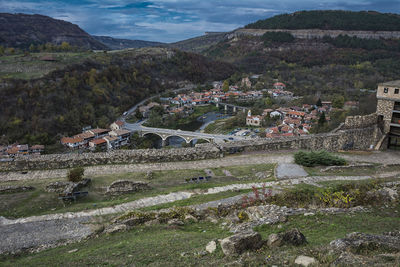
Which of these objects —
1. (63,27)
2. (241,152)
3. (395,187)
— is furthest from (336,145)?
(63,27)

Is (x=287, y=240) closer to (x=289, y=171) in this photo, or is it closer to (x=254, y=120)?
(x=289, y=171)

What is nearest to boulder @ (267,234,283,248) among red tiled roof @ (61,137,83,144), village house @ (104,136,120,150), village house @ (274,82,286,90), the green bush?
the green bush

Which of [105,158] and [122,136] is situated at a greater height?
[105,158]

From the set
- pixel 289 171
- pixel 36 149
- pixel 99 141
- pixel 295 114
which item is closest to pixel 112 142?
pixel 99 141

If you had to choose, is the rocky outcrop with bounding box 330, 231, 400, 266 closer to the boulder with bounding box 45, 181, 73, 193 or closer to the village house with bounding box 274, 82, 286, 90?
the boulder with bounding box 45, 181, 73, 193

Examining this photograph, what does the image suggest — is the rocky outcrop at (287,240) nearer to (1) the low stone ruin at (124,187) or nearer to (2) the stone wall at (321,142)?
(1) the low stone ruin at (124,187)

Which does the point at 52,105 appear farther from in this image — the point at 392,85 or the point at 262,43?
the point at 262,43

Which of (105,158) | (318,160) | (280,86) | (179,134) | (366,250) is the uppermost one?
(280,86)
